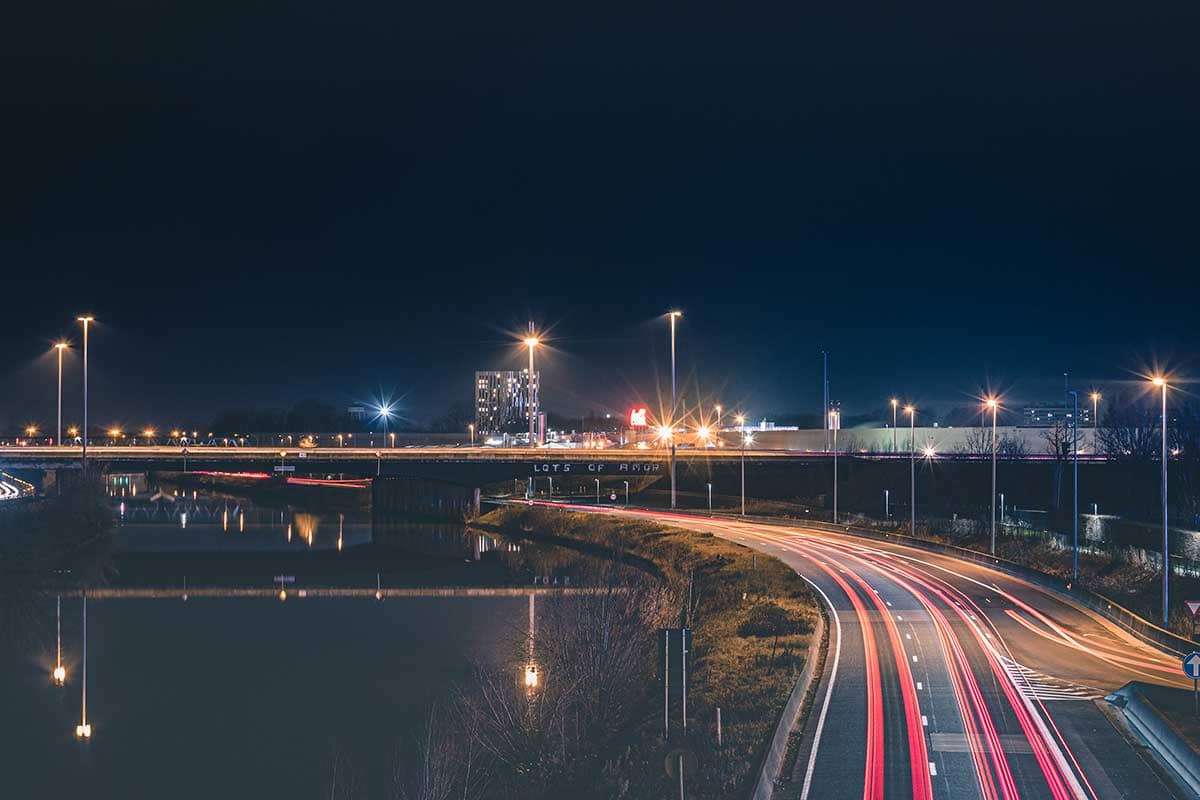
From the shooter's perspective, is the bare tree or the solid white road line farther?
the bare tree

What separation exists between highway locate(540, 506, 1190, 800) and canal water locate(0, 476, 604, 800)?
1252cm

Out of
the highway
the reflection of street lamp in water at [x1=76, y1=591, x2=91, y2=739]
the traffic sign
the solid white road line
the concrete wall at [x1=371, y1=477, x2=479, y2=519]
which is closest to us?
the solid white road line

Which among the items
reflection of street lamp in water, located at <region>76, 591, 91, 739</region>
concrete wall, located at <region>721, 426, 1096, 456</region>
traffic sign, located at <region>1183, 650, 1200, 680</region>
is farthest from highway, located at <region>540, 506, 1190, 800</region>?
concrete wall, located at <region>721, 426, 1096, 456</region>

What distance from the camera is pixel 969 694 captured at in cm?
2988

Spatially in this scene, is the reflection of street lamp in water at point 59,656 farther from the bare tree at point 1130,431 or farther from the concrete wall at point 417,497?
the bare tree at point 1130,431

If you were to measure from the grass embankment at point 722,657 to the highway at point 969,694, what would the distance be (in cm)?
135

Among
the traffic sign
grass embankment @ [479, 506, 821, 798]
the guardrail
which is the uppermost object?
the guardrail

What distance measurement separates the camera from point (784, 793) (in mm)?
22156

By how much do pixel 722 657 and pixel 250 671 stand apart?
18.2 meters

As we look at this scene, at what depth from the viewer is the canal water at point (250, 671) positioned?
3039 centimetres

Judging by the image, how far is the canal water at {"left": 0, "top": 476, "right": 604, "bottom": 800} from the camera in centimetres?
3039

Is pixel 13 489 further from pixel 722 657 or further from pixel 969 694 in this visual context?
pixel 969 694

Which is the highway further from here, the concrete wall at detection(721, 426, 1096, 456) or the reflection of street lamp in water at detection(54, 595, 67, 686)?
the concrete wall at detection(721, 426, 1096, 456)

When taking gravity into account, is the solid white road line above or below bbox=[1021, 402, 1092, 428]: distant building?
below
